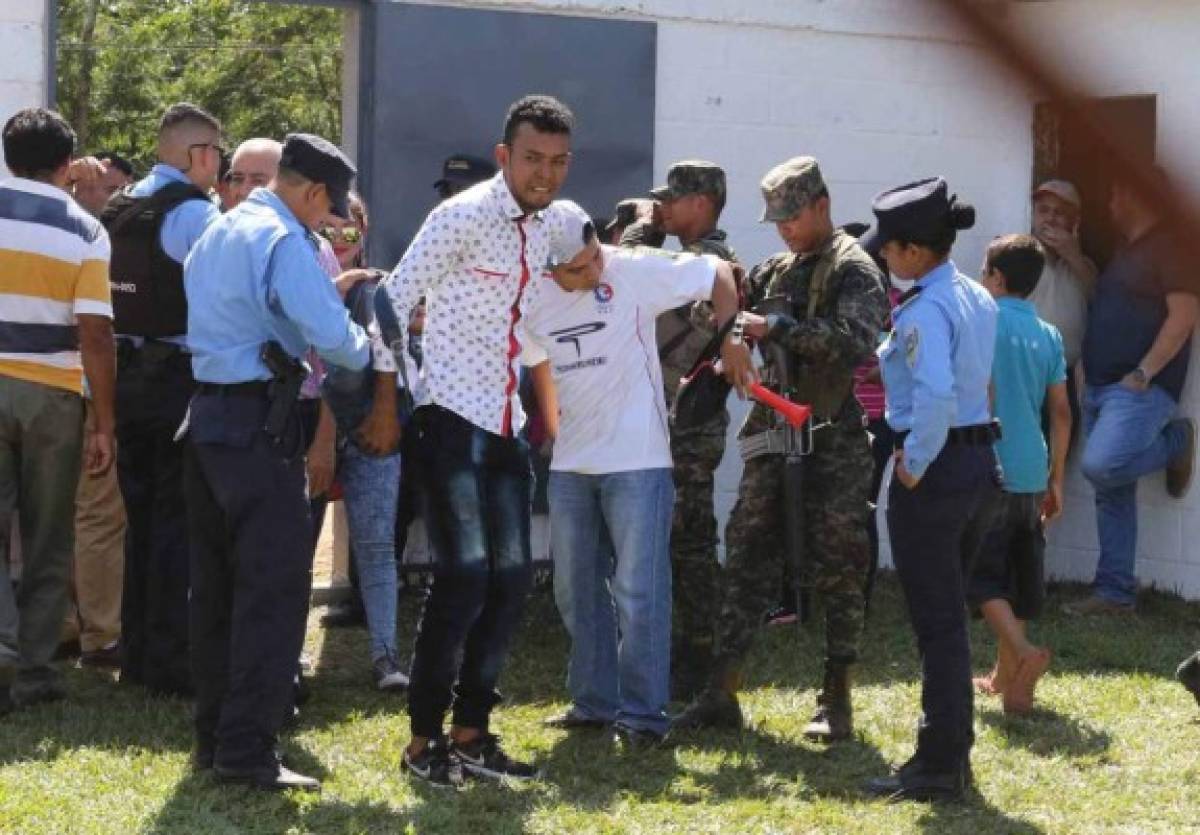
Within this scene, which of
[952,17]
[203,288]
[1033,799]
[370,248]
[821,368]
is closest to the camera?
[952,17]

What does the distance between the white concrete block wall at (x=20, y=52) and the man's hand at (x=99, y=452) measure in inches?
67.4

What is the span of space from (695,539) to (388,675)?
3.90ft

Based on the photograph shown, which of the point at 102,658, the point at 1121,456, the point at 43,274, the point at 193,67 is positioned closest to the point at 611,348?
the point at 43,274

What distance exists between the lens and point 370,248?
7.88 meters

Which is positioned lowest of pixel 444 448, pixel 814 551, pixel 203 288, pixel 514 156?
pixel 814 551

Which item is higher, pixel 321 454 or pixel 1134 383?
pixel 1134 383

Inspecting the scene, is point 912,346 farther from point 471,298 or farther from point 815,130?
point 815,130


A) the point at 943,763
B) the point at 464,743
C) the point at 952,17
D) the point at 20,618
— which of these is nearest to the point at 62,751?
the point at 20,618

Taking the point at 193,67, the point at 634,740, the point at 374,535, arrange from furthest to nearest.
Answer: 1. the point at 193,67
2. the point at 374,535
3. the point at 634,740

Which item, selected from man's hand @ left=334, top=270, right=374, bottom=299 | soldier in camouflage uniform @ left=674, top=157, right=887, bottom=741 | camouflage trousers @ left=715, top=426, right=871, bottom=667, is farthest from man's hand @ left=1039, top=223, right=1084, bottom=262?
man's hand @ left=334, top=270, right=374, bottom=299

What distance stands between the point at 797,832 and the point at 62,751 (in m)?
2.22

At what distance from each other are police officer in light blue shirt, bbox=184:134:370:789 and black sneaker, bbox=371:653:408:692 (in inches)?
53.8

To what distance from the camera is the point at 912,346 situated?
500 centimetres

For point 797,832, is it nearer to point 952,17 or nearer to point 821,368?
point 821,368
